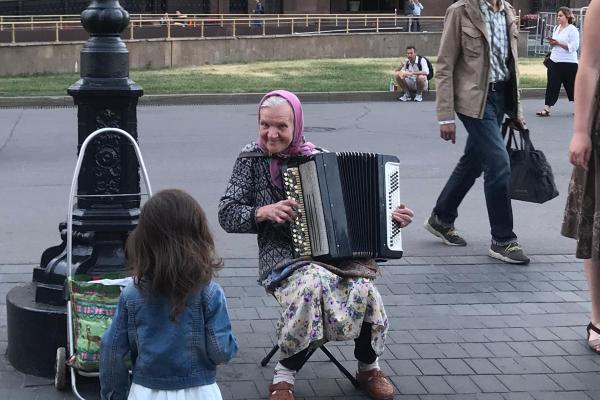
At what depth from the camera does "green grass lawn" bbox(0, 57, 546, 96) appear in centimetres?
2138

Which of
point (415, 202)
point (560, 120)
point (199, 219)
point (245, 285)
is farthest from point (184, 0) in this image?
point (199, 219)

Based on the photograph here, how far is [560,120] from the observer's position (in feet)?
55.3

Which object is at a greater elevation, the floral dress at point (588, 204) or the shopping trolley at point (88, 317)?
the floral dress at point (588, 204)

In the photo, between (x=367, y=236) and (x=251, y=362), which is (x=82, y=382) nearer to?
(x=251, y=362)

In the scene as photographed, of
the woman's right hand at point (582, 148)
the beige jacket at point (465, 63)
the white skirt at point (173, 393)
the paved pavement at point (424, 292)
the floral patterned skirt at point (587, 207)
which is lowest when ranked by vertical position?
the paved pavement at point (424, 292)

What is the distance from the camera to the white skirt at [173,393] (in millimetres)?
3582

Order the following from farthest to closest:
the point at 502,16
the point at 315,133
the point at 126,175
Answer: the point at 315,133, the point at 502,16, the point at 126,175

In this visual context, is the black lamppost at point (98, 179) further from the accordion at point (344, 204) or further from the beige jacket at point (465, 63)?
the beige jacket at point (465, 63)

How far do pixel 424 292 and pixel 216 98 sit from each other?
13.7 meters

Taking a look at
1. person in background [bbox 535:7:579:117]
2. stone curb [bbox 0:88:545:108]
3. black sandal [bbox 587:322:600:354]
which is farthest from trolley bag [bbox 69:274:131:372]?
stone curb [bbox 0:88:545:108]

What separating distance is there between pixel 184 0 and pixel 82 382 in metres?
42.3

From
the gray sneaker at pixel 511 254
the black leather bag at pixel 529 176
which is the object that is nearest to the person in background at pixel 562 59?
the black leather bag at pixel 529 176

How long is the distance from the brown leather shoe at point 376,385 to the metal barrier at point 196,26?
78.3 feet

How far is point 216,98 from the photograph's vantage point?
19875 millimetres
